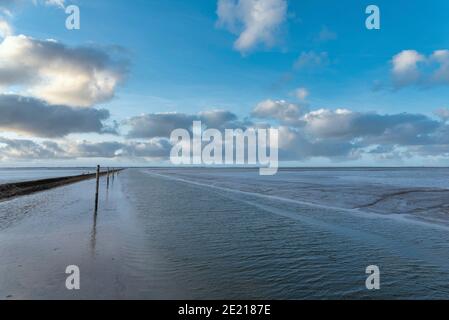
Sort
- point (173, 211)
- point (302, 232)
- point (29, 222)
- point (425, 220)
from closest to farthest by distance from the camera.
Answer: point (302, 232)
point (29, 222)
point (425, 220)
point (173, 211)

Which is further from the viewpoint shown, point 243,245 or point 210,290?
point 243,245

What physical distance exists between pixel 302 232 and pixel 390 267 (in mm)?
5455

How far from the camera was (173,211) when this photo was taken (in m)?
21.9

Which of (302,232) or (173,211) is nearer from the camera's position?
(302,232)

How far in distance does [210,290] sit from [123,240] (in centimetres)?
678
